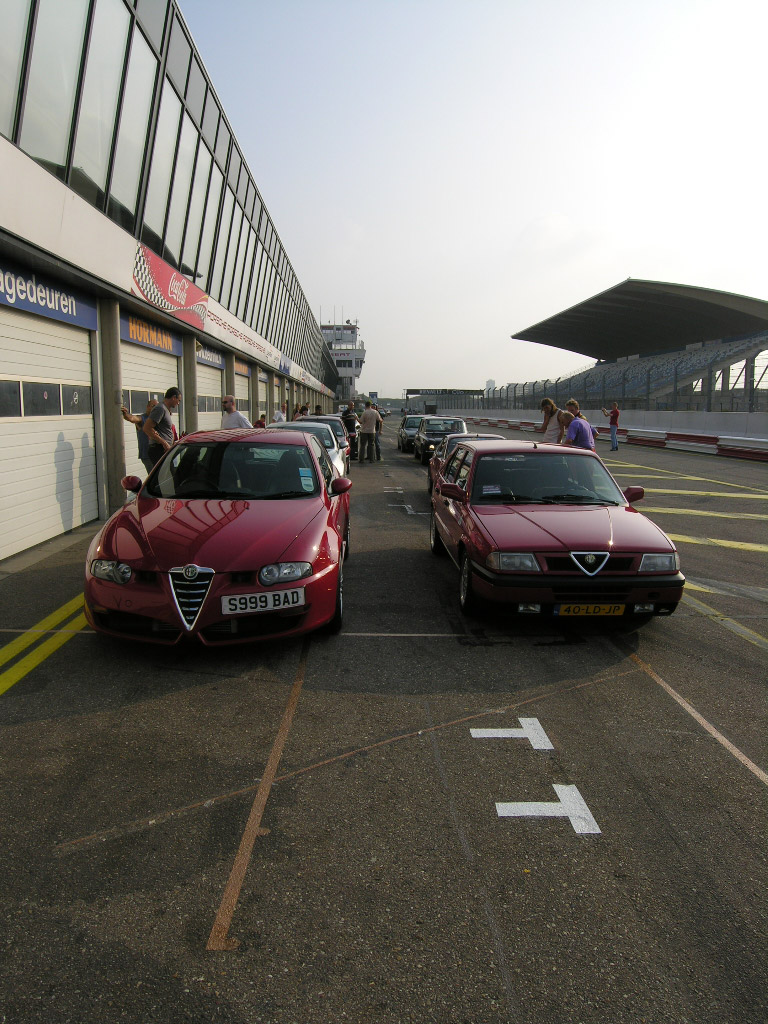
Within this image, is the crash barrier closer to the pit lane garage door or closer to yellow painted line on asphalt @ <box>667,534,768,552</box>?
yellow painted line on asphalt @ <box>667,534,768,552</box>

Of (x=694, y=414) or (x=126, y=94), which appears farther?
(x=694, y=414)

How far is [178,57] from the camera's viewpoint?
12766mm

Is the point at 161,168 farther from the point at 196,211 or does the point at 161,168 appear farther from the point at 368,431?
the point at 368,431

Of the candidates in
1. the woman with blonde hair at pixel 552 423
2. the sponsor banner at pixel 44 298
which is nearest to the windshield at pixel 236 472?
the sponsor banner at pixel 44 298

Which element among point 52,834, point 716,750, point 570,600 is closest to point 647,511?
point 570,600

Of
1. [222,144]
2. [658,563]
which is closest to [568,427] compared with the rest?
[658,563]

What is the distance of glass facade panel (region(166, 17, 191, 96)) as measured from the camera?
40.3 feet

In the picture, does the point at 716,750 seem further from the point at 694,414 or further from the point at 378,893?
the point at 694,414

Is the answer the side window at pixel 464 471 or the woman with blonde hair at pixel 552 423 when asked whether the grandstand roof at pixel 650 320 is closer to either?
the woman with blonde hair at pixel 552 423

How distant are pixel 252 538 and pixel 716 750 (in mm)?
3023

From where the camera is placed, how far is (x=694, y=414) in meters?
28.8

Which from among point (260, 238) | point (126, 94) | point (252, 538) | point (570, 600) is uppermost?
point (260, 238)

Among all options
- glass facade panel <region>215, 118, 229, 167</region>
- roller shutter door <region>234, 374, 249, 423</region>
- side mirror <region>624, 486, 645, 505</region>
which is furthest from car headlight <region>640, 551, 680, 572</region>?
roller shutter door <region>234, 374, 249, 423</region>

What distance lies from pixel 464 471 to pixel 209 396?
14.3 m
